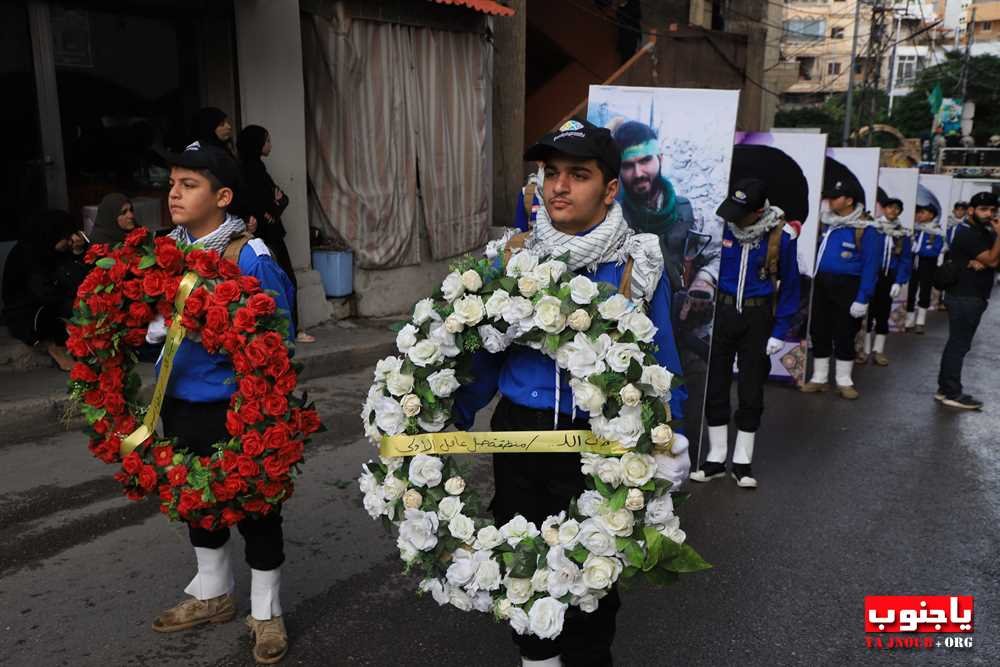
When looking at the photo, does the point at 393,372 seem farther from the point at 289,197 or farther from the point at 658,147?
the point at 289,197

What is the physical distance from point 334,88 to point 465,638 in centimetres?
702

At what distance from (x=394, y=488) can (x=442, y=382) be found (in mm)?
360

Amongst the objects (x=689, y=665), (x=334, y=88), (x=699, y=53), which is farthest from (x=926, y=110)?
(x=689, y=665)

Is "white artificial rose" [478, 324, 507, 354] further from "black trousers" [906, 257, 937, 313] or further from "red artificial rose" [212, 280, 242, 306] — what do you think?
"black trousers" [906, 257, 937, 313]

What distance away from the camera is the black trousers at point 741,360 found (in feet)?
19.2

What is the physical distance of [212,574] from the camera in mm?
3662

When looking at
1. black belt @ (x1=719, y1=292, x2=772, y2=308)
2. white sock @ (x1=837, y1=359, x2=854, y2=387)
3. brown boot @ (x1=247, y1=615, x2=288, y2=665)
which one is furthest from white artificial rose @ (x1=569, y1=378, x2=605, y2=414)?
white sock @ (x1=837, y1=359, x2=854, y2=387)

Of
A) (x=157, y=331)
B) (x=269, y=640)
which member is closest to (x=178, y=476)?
(x=157, y=331)

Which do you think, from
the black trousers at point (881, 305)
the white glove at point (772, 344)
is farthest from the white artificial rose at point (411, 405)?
the black trousers at point (881, 305)

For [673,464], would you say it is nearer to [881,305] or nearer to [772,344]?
[772,344]

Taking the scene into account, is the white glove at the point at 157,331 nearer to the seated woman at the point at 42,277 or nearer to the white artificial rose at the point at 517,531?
the white artificial rose at the point at 517,531

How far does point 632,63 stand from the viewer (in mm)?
14555

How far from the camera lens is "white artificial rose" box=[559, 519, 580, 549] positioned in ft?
8.04

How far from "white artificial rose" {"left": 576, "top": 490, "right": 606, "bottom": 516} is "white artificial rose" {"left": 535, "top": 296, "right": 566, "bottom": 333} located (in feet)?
1.64
